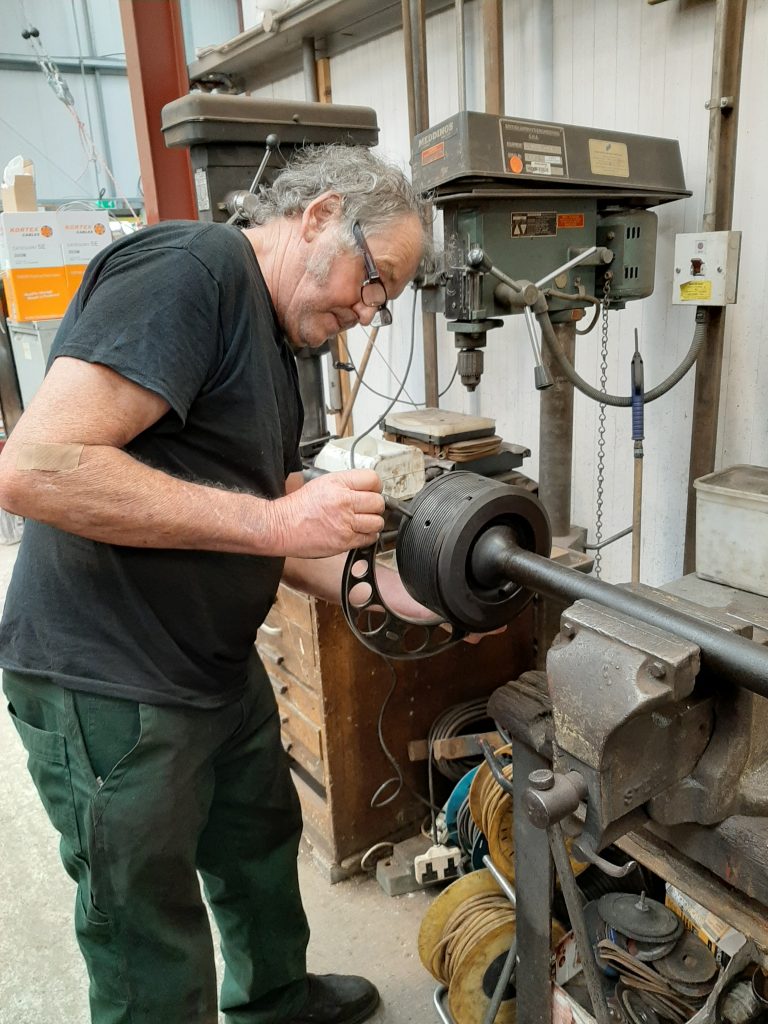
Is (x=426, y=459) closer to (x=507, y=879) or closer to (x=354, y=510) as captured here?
(x=354, y=510)

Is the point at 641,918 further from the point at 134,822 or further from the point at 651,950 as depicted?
the point at 134,822

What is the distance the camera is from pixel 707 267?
Result: 1588 millimetres

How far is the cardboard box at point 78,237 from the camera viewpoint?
3345mm

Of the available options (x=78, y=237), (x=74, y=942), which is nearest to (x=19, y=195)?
(x=78, y=237)

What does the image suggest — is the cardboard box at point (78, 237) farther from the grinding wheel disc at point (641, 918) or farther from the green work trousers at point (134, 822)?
the grinding wheel disc at point (641, 918)

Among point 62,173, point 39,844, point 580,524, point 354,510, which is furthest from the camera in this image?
point 62,173

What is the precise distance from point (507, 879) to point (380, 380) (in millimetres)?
1958

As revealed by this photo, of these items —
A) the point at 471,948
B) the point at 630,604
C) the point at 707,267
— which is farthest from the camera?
the point at 707,267

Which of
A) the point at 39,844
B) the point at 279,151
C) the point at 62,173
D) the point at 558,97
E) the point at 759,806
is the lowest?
the point at 39,844

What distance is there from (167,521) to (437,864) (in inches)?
42.4

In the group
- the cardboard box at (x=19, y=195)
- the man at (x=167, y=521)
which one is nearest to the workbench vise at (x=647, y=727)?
the man at (x=167, y=521)

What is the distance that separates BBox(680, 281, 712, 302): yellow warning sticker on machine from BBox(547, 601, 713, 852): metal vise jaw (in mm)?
1153

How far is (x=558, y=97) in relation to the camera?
6.43 feet

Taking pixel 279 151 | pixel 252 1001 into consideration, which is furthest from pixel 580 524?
pixel 252 1001
